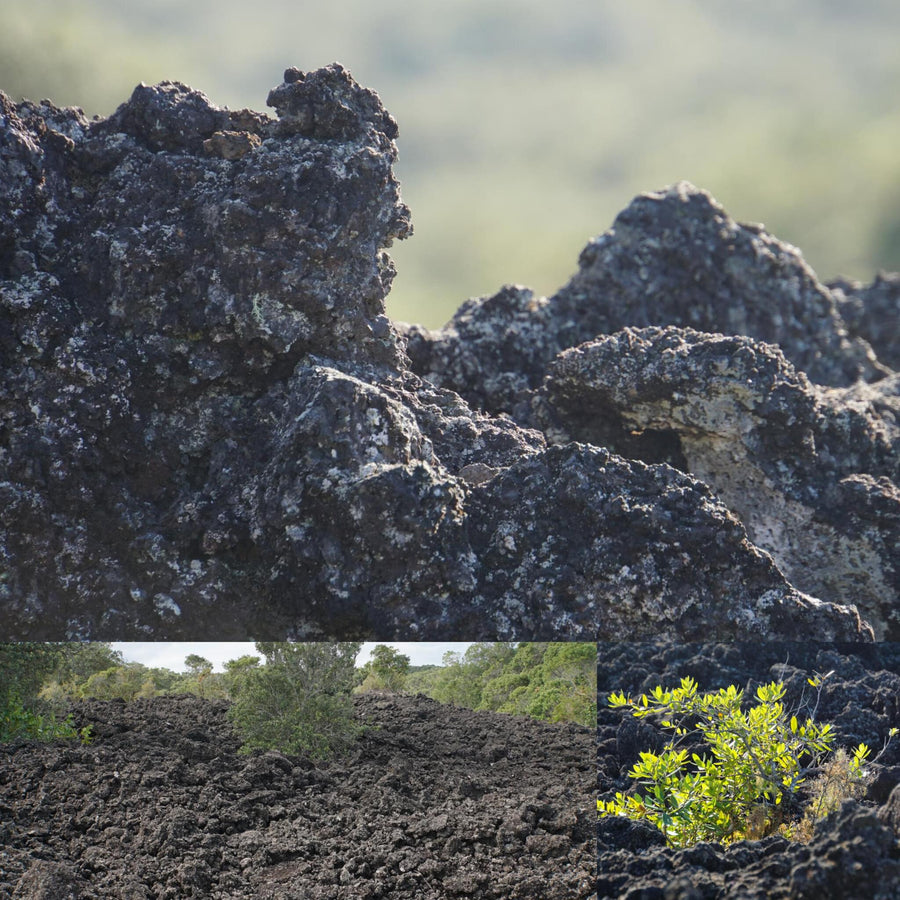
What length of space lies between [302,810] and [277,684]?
1.47ft

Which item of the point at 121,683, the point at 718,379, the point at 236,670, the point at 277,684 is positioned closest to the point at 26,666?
the point at 121,683

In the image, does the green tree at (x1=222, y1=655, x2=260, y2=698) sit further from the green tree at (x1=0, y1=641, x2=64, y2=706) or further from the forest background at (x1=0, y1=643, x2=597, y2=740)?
the green tree at (x1=0, y1=641, x2=64, y2=706)

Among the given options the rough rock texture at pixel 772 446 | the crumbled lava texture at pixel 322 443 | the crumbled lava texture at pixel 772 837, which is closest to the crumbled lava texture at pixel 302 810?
the crumbled lava texture at pixel 772 837

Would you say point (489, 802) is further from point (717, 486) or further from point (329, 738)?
point (717, 486)

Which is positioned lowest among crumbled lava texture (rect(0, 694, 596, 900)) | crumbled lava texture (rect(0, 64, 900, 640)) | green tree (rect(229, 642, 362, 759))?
crumbled lava texture (rect(0, 694, 596, 900))

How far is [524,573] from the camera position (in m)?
3.74

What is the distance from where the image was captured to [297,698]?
3.68 metres

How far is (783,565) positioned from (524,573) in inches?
52.7

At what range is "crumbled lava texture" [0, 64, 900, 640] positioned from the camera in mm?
3658

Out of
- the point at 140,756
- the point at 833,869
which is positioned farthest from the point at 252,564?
the point at 833,869

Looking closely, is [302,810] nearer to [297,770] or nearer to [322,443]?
[297,770]

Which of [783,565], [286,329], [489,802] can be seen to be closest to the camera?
[489,802]

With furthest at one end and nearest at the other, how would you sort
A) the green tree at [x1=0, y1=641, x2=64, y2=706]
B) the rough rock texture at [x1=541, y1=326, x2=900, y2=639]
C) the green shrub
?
the rough rock texture at [x1=541, y1=326, x2=900, y2=639]
the green tree at [x1=0, y1=641, x2=64, y2=706]
the green shrub

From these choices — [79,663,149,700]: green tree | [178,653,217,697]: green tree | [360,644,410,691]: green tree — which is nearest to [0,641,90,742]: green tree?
[79,663,149,700]: green tree
